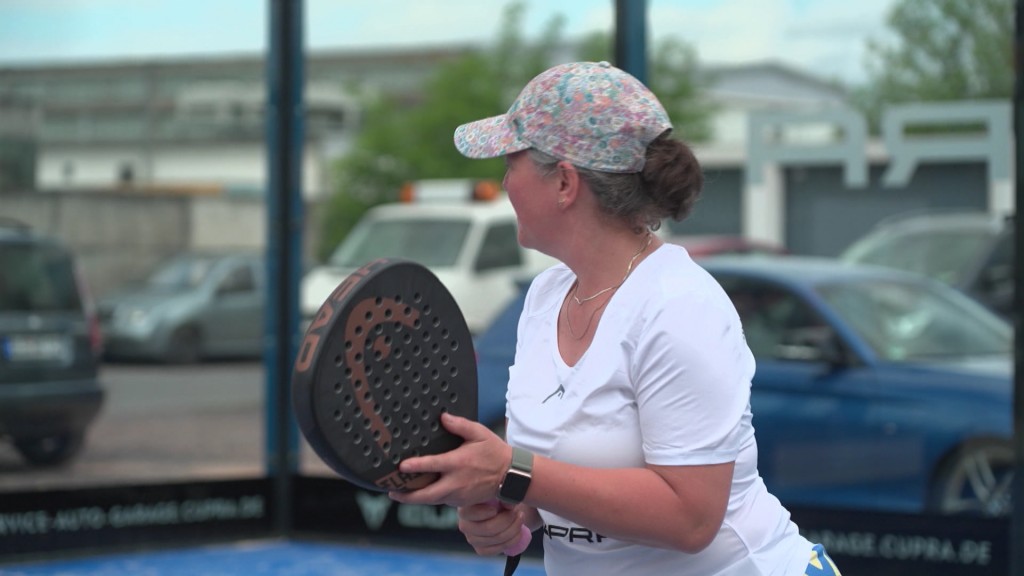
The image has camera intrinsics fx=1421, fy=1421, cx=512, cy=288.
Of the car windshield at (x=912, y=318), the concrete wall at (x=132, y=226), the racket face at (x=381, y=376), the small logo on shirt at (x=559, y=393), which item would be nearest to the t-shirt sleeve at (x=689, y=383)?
the small logo on shirt at (x=559, y=393)

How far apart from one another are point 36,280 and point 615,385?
17.1ft

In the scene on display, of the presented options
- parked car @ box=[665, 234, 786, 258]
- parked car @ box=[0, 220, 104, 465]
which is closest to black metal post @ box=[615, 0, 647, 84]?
parked car @ box=[665, 234, 786, 258]

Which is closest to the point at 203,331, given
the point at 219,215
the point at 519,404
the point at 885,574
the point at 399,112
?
the point at 219,215

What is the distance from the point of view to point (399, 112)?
680cm

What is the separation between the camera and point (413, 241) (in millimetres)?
6691

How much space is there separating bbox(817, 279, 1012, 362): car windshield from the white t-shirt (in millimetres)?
3872

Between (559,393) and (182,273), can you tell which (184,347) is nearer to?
(182,273)

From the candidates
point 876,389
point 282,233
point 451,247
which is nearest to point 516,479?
point 876,389

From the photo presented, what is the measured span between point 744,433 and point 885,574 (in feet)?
13.3

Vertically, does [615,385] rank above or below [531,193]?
below

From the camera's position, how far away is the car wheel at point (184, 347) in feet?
22.3

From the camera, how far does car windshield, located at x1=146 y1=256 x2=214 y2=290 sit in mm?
6766

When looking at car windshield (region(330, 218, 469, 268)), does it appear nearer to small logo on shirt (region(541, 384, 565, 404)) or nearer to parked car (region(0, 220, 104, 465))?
parked car (region(0, 220, 104, 465))

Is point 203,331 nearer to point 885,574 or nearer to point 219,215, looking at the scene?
point 219,215
